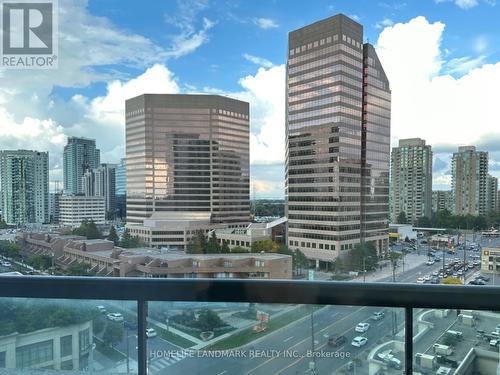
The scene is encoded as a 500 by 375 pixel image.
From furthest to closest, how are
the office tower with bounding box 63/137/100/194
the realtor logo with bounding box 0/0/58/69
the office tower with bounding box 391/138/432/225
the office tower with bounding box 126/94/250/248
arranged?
the office tower with bounding box 126/94/250/248
the office tower with bounding box 63/137/100/194
the office tower with bounding box 391/138/432/225
the realtor logo with bounding box 0/0/58/69

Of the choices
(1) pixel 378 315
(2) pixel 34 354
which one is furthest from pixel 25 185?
(1) pixel 378 315

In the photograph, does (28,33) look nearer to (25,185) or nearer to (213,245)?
(25,185)

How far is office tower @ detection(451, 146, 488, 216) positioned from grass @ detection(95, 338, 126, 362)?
2.97 meters

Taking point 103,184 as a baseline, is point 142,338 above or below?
below

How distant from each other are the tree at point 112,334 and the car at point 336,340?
0.68 metres

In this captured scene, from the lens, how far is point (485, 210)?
3.04 m

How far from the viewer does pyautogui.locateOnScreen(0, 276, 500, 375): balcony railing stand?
964 mm

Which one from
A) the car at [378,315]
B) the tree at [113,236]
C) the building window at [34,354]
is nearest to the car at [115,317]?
the building window at [34,354]

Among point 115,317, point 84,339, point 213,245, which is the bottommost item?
point 213,245

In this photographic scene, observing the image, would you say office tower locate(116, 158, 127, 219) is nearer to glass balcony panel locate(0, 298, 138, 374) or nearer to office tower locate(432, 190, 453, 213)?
glass balcony panel locate(0, 298, 138, 374)

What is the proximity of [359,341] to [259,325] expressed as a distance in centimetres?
31

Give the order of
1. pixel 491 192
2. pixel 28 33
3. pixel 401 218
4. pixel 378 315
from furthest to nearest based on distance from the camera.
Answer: pixel 401 218
pixel 491 192
pixel 28 33
pixel 378 315

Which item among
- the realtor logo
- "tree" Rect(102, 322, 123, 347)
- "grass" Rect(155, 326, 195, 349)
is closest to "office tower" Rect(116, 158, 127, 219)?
the realtor logo

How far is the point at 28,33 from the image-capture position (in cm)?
295
